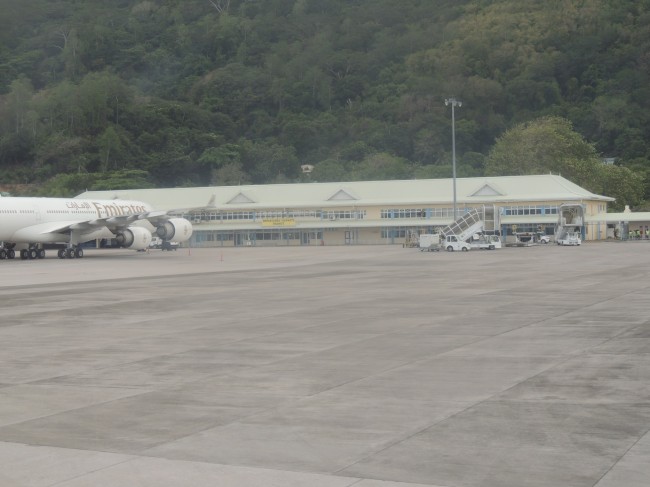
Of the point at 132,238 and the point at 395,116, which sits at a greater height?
the point at 395,116

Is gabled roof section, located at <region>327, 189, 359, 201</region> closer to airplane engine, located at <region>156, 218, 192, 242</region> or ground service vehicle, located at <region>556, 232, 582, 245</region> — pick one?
ground service vehicle, located at <region>556, 232, 582, 245</region>

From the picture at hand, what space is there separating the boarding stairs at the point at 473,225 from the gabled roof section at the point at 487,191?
2620 cm

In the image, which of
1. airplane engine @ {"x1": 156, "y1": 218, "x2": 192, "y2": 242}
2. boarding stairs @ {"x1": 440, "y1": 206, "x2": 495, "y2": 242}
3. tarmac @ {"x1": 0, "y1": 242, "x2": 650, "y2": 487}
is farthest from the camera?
boarding stairs @ {"x1": 440, "y1": 206, "x2": 495, "y2": 242}

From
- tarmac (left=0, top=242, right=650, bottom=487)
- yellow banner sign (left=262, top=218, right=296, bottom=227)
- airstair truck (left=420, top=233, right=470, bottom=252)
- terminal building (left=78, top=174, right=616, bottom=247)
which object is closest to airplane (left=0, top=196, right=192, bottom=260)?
airstair truck (left=420, top=233, right=470, bottom=252)

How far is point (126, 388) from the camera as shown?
12859mm

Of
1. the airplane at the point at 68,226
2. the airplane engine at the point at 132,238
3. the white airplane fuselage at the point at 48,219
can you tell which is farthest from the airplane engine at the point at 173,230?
the white airplane fuselage at the point at 48,219

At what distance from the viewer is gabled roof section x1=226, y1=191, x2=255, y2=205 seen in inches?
4405

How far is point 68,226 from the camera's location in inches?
2440

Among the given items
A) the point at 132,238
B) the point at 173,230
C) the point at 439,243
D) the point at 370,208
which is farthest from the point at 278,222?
the point at 132,238

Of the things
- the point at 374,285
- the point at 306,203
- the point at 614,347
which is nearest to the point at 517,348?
the point at 614,347

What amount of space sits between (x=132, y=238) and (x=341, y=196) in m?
47.6

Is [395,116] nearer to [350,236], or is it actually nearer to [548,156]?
[548,156]

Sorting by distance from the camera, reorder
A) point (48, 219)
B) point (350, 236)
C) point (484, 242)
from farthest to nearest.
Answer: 1. point (350, 236)
2. point (484, 242)
3. point (48, 219)

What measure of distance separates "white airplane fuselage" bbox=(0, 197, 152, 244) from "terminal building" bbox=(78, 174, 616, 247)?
3848 centimetres
